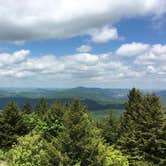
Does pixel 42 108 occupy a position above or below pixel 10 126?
above

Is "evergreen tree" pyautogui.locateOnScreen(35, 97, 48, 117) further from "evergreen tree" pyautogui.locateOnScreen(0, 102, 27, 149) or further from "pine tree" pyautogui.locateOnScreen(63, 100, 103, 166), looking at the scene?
"pine tree" pyautogui.locateOnScreen(63, 100, 103, 166)

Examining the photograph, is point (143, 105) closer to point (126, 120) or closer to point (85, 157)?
point (126, 120)

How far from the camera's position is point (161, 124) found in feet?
139

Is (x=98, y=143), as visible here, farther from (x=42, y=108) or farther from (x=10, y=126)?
(x=42, y=108)

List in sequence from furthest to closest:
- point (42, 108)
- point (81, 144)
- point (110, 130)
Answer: point (42, 108), point (110, 130), point (81, 144)

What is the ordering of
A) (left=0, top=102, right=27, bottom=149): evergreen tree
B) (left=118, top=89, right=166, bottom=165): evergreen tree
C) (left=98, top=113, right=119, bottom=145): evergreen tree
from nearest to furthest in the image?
(left=118, top=89, right=166, bottom=165): evergreen tree < (left=0, top=102, right=27, bottom=149): evergreen tree < (left=98, top=113, right=119, bottom=145): evergreen tree

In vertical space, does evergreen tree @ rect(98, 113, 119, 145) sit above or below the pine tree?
below

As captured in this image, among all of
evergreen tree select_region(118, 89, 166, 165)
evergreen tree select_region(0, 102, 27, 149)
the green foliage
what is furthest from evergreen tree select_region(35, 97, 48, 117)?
the green foliage

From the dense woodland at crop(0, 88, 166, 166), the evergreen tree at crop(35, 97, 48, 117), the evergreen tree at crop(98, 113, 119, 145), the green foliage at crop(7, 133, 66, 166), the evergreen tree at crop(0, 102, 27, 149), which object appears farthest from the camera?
the evergreen tree at crop(35, 97, 48, 117)

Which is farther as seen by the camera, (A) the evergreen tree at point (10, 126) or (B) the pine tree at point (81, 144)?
(A) the evergreen tree at point (10, 126)

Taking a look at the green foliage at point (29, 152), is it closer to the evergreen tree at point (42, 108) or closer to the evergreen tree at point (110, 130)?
the evergreen tree at point (110, 130)

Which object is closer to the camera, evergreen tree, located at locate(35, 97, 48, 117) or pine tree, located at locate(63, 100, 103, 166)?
pine tree, located at locate(63, 100, 103, 166)

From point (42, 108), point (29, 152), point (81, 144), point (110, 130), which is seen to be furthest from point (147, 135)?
point (42, 108)

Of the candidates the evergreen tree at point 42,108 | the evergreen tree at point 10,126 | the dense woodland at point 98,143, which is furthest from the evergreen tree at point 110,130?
the evergreen tree at point 42,108
